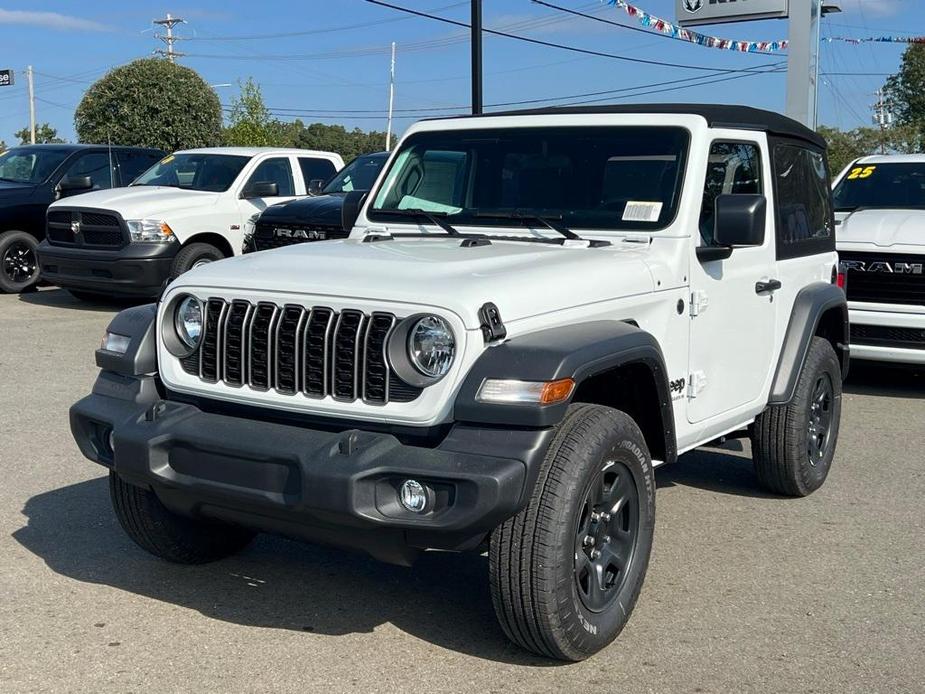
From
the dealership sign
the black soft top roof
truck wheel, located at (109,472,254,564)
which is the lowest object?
truck wheel, located at (109,472,254,564)

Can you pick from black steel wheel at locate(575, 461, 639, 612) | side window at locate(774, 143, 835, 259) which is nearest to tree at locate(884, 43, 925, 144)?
side window at locate(774, 143, 835, 259)

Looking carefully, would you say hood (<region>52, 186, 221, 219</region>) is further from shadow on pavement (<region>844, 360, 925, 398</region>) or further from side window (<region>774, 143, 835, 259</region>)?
side window (<region>774, 143, 835, 259</region>)

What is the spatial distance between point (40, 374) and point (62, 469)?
3011 mm

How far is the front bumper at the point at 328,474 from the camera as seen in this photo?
3416 millimetres

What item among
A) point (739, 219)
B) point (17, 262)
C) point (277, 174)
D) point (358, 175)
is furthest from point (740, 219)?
point (17, 262)

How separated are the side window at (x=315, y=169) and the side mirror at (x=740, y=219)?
9.57 meters

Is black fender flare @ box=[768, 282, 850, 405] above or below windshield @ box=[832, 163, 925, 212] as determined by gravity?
below

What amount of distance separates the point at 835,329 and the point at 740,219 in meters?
1.98

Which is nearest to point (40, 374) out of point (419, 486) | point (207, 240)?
point (207, 240)

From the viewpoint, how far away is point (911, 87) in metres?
48.7

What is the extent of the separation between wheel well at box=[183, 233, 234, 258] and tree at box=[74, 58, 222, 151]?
71.2 ft

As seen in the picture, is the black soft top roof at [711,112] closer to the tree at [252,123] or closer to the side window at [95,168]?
the side window at [95,168]

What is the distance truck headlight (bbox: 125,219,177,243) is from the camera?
1199 centimetres

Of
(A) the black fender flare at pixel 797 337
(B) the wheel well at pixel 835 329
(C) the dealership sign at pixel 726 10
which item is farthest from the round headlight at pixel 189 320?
(C) the dealership sign at pixel 726 10
